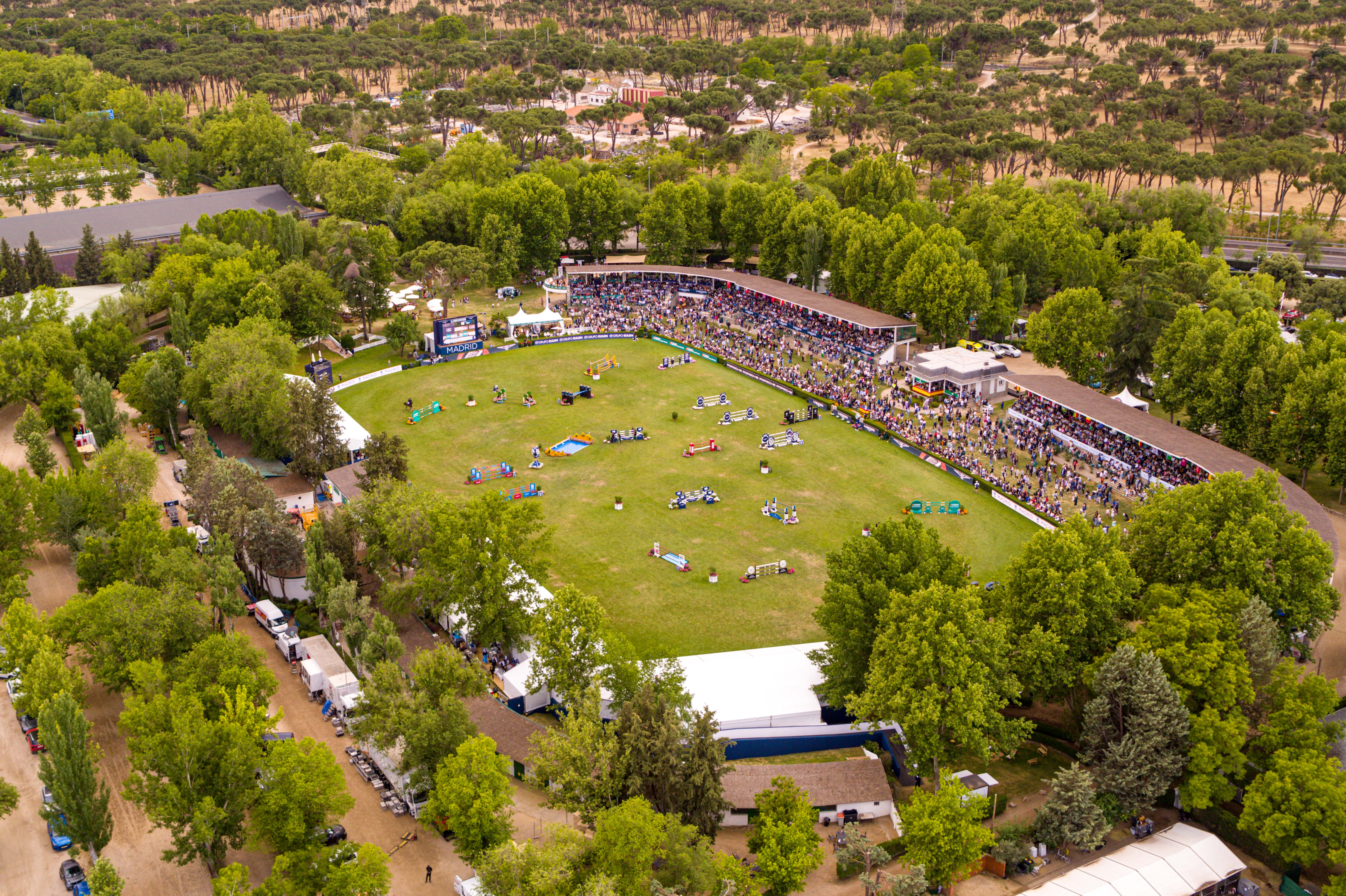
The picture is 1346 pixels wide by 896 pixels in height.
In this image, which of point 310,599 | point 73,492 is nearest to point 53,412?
point 73,492

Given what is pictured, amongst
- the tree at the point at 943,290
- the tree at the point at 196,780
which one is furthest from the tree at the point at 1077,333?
the tree at the point at 196,780

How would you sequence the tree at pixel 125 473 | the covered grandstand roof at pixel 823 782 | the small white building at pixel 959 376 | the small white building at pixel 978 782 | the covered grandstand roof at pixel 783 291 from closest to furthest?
the covered grandstand roof at pixel 823 782
the small white building at pixel 978 782
the tree at pixel 125 473
the small white building at pixel 959 376
the covered grandstand roof at pixel 783 291

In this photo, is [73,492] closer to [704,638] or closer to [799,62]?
[704,638]

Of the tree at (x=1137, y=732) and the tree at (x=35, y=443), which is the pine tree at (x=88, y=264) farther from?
the tree at (x=1137, y=732)

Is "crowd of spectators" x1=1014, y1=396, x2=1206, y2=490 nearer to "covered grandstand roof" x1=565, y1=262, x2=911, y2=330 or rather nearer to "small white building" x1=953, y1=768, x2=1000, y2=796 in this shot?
"covered grandstand roof" x1=565, y1=262, x2=911, y2=330

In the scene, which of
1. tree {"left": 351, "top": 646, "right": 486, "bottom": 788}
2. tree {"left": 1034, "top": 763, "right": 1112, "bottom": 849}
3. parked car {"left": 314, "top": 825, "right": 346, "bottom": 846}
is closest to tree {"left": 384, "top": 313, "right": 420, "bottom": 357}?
tree {"left": 351, "top": 646, "right": 486, "bottom": 788}

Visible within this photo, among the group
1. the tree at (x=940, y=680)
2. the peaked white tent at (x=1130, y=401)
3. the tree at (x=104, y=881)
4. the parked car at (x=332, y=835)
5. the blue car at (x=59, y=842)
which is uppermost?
the tree at (x=940, y=680)
